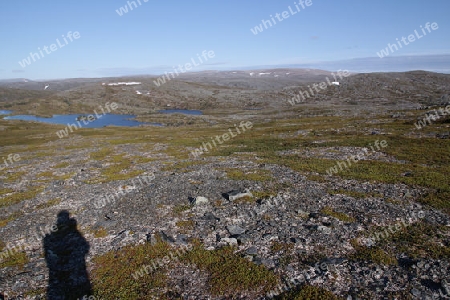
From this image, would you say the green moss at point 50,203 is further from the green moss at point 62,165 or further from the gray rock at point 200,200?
the green moss at point 62,165

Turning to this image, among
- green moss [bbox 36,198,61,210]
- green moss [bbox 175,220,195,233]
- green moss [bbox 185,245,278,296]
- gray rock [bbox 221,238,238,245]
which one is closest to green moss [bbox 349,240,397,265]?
green moss [bbox 185,245,278,296]

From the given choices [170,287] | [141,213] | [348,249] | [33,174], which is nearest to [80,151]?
[33,174]

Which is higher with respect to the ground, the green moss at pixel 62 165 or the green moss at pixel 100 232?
the green moss at pixel 62 165

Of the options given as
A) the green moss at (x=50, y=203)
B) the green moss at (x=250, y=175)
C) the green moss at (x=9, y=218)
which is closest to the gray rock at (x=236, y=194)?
the green moss at (x=250, y=175)

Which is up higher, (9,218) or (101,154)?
(101,154)

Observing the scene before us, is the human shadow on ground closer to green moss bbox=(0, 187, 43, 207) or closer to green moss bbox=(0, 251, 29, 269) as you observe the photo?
green moss bbox=(0, 251, 29, 269)

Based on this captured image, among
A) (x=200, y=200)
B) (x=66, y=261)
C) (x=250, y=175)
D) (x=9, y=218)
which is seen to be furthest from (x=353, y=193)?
(x=9, y=218)

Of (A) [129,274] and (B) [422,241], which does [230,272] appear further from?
(B) [422,241]
